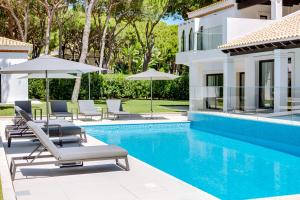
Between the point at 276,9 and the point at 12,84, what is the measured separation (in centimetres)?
1901

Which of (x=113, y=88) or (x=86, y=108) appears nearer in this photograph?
(x=86, y=108)

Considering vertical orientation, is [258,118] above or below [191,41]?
below

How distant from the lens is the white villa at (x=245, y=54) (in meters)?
18.7

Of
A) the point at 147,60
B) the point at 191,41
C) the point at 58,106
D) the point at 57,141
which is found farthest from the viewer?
the point at 147,60

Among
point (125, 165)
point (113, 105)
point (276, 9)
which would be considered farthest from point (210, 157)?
point (276, 9)

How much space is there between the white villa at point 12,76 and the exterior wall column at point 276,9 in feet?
55.4

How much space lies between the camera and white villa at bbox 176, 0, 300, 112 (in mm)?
18744

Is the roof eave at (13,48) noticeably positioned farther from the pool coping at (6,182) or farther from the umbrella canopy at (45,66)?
the pool coping at (6,182)

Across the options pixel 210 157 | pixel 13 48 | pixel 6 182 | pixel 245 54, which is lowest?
pixel 210 157

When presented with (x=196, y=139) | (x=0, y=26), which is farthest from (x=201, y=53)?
(x=0, y=26)

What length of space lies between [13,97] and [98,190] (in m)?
25.2

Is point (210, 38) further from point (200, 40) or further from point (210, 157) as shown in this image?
point (210, 157)

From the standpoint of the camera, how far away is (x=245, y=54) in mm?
22422

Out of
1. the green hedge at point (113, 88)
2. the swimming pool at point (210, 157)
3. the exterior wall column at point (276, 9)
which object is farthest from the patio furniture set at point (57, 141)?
the green hedge at point (113, 88)
